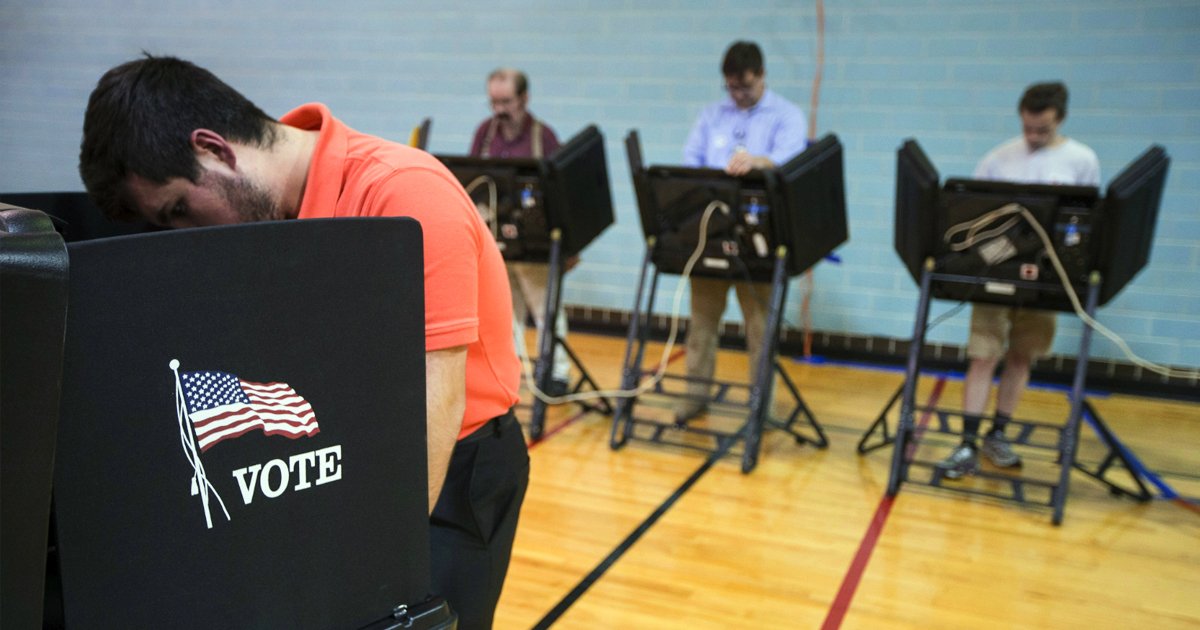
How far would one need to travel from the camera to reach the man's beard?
1.16m

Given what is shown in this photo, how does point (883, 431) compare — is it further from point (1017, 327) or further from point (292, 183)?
point (292, 183)

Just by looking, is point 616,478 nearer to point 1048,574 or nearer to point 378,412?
point 1048,574

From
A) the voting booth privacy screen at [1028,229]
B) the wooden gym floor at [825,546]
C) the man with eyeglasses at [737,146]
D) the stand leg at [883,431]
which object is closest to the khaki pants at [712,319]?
the man with eyeglasses at [737,146]

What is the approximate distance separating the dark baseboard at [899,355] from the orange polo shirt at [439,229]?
459cm

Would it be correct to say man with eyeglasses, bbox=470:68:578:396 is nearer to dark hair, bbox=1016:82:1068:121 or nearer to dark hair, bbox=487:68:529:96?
dark hair, bbox=487:68:529:96

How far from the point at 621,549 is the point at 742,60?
7.43 feet

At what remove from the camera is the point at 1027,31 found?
538cm

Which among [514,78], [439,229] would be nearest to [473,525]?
[439,229]

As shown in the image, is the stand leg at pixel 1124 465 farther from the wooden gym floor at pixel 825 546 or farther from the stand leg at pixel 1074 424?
the stand leg at pixel 1074 424

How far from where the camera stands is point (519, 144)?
16.9 ft

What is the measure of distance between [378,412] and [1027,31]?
5.34 metres

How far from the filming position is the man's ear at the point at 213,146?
43.4 inches

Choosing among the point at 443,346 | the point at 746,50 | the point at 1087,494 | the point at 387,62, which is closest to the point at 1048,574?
the point at 1087,494

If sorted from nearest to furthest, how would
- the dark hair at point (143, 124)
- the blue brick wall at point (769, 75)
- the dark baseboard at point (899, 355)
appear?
the dark hair at point (143, 124)
the blue brick wall at point (769, 75)
the dark baseboard at point (899, 355)
